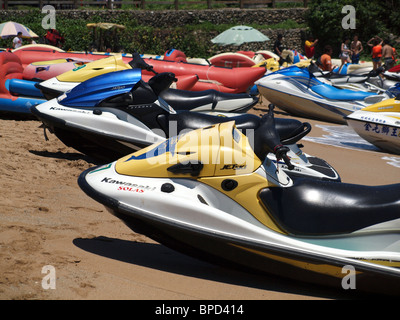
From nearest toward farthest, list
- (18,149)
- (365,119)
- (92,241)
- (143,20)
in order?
1. (92,241)
2. (18,149)
3. (365,119)
4. (143,20)

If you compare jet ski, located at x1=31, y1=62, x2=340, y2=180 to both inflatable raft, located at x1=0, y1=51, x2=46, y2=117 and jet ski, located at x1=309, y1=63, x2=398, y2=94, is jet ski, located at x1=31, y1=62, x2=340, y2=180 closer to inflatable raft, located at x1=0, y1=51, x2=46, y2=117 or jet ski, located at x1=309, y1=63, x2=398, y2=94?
inflatable raft, located at x1=0, y1=51, x2=46, y2=117

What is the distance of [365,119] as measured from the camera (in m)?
9.77

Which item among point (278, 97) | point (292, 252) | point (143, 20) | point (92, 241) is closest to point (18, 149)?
point (92, 241)

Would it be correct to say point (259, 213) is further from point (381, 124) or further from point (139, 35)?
point (139, 35)

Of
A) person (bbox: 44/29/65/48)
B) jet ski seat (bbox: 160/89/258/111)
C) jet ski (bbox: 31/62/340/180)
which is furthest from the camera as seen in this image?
person (bbox: 44/29/65/48)

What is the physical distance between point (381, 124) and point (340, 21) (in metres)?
20.9

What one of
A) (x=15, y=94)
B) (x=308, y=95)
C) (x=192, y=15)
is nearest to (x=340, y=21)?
(x=192, y=15)

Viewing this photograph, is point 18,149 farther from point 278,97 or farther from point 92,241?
point 278,97

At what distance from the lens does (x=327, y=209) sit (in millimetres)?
3879

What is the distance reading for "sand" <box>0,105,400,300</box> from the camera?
12.5ft
